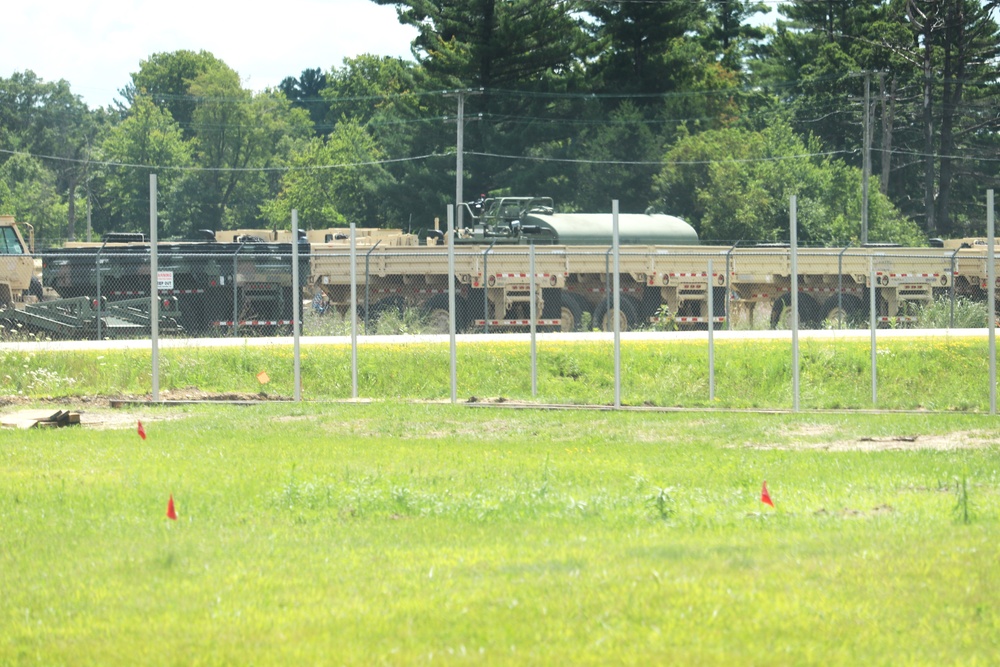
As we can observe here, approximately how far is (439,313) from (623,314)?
4802mm

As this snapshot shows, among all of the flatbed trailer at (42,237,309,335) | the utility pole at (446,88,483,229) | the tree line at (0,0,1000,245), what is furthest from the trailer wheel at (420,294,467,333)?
the tree line at (0,0,1000,245)

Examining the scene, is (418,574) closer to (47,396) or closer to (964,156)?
(47,396)

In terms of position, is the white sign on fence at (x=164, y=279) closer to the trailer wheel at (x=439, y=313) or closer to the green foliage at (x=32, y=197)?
the trailer wheel at (x=439, y=313)

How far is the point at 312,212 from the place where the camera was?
271ft

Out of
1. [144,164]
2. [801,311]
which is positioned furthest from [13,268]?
[144,164]

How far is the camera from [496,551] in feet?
26.9

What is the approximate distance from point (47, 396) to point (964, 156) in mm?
58327

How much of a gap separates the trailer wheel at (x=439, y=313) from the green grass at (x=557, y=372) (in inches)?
210

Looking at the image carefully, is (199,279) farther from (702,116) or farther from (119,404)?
(702,116)

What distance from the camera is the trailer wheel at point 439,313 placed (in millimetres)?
28391

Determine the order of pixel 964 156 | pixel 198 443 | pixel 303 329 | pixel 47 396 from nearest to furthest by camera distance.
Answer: pixel 198 443 → pixel 47 396 → pixel 303 329 → pixel 964 156

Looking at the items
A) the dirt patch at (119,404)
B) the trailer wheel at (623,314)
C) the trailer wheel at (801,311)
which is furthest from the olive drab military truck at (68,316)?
the trailer wheel at (801,311)

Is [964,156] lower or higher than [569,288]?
higher

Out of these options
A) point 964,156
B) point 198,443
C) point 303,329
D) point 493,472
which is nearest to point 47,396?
point 198,443
